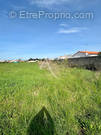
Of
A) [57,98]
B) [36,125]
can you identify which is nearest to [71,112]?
[57,98]

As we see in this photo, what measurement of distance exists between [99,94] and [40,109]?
986 millimetres

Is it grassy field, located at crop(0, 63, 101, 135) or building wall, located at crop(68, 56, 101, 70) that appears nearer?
grassy field, located at crop(0, 63, 101, 135)

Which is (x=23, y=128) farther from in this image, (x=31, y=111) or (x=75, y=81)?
(x=75, y=81)

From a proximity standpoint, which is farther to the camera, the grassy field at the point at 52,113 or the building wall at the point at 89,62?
the building wall at the point at 89,62

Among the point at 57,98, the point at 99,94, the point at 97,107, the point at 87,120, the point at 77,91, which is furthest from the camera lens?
the point at 77,91

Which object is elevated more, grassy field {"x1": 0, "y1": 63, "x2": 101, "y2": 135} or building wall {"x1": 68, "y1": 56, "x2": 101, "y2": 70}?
building wall {"x1": 68, "y1": 56, "x2": 101, "y2": 70}

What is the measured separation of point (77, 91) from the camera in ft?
5.91

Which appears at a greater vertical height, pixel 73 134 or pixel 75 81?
pixel 75 81

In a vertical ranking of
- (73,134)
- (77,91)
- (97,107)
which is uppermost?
(77,91)

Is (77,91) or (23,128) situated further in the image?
(77,91)

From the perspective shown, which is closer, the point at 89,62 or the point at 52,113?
the point at 52,113

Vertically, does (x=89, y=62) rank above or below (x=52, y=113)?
above

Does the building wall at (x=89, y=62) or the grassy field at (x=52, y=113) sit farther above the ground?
the building wall at (x=89, y=62)

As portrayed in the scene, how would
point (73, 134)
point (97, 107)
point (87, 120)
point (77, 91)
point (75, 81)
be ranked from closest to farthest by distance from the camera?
point (73, 134) → point (87, 120) → point (97, 107) → point (77, 91) → point (75, 81)
